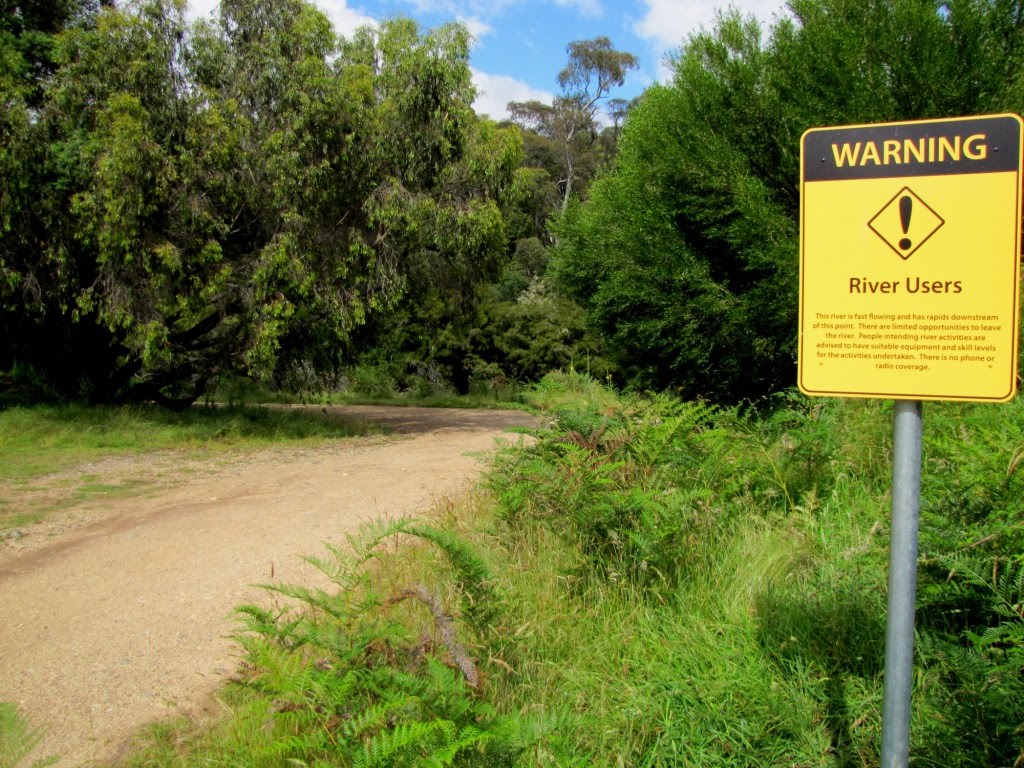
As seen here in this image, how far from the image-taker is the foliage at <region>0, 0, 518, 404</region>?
44.8 feet

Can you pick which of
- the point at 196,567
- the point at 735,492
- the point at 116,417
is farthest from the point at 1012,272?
the point at 116,417

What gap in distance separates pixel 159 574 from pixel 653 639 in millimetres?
4034

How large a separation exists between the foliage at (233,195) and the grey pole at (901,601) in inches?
503

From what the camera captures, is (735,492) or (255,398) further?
(255,398)

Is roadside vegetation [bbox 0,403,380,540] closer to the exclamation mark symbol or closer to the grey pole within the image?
the grey pole

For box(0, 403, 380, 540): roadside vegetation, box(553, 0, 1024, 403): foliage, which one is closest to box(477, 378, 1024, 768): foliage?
box(553, 0, 1024, 403): foliage

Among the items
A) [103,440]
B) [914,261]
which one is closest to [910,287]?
[914,261]

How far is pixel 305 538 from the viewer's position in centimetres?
723

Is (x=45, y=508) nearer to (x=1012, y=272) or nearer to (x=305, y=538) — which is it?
(x=305, y=538)

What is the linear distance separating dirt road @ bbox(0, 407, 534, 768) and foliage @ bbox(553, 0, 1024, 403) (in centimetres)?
309

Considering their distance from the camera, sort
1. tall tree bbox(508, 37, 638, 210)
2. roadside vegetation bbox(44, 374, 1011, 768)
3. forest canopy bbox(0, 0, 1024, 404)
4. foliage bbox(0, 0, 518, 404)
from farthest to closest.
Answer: tall tree bbox(508, 37, 638, 210) → foliage bbox(0, 0, 518, 404) → forest canopy bbox(0, 0, 1024, 404) → roadside vegetation bbox(44, 374, 1011, 768)

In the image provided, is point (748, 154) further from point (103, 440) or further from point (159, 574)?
point (103, 440)

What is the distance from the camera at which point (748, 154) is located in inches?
354

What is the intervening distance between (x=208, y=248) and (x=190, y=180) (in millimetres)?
1185
